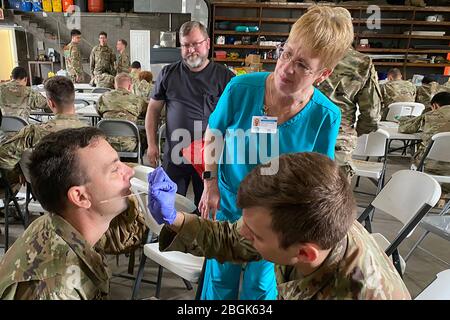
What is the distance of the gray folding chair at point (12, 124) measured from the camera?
3.25 m

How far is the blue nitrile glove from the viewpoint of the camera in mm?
1124

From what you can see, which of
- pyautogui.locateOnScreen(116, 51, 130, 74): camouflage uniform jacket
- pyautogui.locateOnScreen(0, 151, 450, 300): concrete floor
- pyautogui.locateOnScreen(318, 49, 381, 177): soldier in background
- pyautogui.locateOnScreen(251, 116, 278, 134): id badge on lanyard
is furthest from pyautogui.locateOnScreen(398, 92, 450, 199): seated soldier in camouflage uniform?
pyautogui.locateOnScreen(116, 51, 130, 74): camouflage uniform jacket

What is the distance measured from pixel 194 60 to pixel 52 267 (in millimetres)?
1708

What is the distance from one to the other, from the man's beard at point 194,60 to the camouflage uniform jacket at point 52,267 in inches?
60.4

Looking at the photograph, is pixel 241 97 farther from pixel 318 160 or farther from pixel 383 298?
pixel 383 298

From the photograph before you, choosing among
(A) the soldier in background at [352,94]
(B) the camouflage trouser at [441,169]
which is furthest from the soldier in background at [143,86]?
(B) the camouflage trouser at [441,169]

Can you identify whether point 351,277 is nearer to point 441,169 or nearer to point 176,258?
point 176,258

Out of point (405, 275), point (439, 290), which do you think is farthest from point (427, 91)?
point (439, 290)

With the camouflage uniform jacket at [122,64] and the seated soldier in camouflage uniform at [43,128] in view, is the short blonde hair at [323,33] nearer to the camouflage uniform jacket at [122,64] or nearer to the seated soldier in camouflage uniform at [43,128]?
the seated soldier in camouflage uniform at [43,128]

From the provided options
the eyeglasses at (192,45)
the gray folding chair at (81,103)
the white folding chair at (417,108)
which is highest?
the eyeglasses at (192,45)

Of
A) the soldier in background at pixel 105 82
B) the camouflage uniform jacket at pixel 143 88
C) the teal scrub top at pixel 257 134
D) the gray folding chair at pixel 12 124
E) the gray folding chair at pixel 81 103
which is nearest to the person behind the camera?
the teal scrub top at pixel 257 134

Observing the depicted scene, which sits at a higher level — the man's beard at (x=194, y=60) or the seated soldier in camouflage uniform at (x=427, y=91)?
the man's beard at (x=194, y=60)

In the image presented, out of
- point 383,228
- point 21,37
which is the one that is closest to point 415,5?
point 383,228
